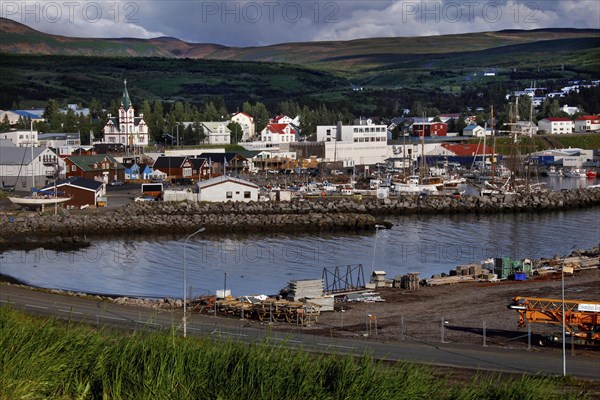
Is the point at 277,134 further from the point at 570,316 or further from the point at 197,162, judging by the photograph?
the point at 570,316

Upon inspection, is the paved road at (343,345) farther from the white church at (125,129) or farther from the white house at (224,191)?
the white church at (125,129)

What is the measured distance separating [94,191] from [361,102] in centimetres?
4371

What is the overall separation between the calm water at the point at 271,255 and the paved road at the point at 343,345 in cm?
208

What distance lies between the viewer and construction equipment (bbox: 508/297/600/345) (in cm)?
855

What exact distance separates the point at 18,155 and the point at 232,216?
798cm

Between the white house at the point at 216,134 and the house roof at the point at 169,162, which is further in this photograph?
the white house at the point at 216,134

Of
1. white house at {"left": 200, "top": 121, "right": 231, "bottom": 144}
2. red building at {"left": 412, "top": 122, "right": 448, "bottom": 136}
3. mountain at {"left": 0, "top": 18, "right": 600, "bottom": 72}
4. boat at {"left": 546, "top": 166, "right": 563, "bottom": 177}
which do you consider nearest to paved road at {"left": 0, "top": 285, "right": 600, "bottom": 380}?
boat at {"left": 546, "top": 166, "right": 563, "bottom": 177}

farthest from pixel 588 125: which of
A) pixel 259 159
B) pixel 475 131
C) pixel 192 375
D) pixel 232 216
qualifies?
pixel 192 375

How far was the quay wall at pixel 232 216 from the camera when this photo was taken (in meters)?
17.5

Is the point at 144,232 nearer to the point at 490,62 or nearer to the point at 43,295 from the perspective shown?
the point at 43,295

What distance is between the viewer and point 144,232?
17766 mm

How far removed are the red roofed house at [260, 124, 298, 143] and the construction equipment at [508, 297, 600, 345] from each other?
91.2 ft

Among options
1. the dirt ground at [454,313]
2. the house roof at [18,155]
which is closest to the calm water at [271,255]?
the dirt ground at [454,313]

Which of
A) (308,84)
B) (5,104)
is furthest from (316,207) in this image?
(308,84)
